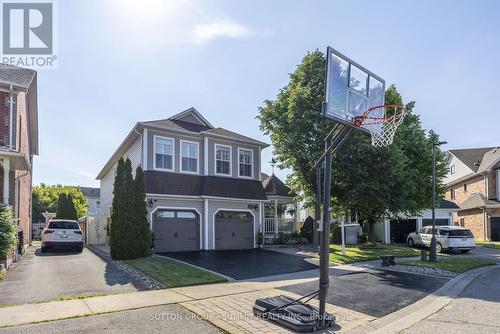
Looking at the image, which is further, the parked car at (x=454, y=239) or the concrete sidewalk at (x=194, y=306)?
the parked car at (x=454, y=239)

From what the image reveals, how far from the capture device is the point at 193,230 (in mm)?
20953

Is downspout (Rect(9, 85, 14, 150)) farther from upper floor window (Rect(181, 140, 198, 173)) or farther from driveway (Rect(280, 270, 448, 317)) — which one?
driveway (Rect(280, 270, 448, 317))

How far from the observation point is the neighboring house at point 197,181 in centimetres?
1986

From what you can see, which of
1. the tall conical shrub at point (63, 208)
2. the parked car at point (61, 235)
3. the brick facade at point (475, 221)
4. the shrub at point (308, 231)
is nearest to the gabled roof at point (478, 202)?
the brick facade at point (475, 221)

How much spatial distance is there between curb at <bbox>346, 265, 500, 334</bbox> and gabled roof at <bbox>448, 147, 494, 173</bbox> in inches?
1213

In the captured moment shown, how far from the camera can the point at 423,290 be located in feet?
36.8

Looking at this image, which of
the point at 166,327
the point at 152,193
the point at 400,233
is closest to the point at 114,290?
the point at 166,327

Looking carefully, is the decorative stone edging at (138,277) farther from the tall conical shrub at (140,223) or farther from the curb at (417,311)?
the curb at (417,311)

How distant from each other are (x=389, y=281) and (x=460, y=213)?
3210cm

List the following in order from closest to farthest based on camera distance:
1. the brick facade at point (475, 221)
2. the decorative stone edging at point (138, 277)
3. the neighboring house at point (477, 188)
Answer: the decorative stone edging at point (138, 277)
the neighboring house at point (477, 188)
the brick facade at point (475, 221)

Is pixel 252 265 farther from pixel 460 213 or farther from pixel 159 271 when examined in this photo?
pixel 460 213

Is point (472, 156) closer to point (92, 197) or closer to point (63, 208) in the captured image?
point (63, 208)

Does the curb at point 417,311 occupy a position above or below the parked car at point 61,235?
below

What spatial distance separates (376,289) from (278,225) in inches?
675
